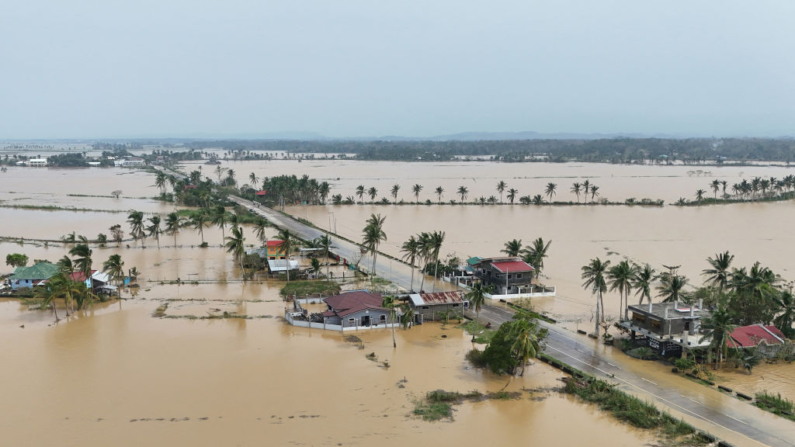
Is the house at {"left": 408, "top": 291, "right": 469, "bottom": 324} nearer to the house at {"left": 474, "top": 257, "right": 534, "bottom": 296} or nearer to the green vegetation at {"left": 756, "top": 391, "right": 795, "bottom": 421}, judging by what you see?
the house at {"left": 474, "top": 257, "right": 534, "bottom": 296}

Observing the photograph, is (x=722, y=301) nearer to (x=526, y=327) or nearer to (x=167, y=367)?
(x=526, y=327)

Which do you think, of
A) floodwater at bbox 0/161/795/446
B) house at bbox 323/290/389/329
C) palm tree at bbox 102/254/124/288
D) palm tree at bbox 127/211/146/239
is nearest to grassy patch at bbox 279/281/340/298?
floodwater at bbox 0/161/795/446

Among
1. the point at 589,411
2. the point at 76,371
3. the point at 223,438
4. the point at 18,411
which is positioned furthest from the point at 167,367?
the point at 589,411

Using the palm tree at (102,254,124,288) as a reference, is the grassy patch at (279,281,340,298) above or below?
below

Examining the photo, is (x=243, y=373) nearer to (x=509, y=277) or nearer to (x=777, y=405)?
(x=509, y=277)

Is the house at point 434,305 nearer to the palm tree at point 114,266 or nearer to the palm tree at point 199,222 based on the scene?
the palm tree at point 114,266
